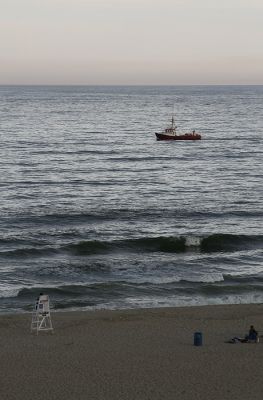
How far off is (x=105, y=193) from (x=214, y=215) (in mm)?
11732

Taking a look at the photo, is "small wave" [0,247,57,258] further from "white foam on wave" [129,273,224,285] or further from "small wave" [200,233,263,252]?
"small wave" [200,233,263,252]

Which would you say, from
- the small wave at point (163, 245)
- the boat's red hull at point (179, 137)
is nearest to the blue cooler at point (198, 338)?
the small wave at point (163, 245)

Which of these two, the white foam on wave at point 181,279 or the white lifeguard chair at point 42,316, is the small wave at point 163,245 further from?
the white lifeguard chair at point 42,316

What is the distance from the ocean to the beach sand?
2.81 meters

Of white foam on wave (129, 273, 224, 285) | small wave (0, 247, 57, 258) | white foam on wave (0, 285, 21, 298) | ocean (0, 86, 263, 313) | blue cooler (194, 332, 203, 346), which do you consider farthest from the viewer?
small wave (0, 247, 57, 258)

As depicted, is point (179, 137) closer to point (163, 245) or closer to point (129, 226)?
point (129, 226)

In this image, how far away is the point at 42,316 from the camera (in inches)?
1062

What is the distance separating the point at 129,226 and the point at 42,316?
1990 cm

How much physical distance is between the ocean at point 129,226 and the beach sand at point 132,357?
2.81 metres

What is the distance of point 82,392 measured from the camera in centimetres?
2070

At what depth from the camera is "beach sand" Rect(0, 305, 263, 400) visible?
20891 mm

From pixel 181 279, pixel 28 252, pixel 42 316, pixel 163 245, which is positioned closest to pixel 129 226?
pixel 163 245

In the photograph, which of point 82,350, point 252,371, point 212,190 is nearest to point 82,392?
point 82,350

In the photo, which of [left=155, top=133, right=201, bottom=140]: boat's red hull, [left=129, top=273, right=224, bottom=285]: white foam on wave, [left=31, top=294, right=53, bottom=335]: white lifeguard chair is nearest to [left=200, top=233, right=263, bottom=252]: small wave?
[left=129, top=273, right=224, bottom=285]: white foam on wave
